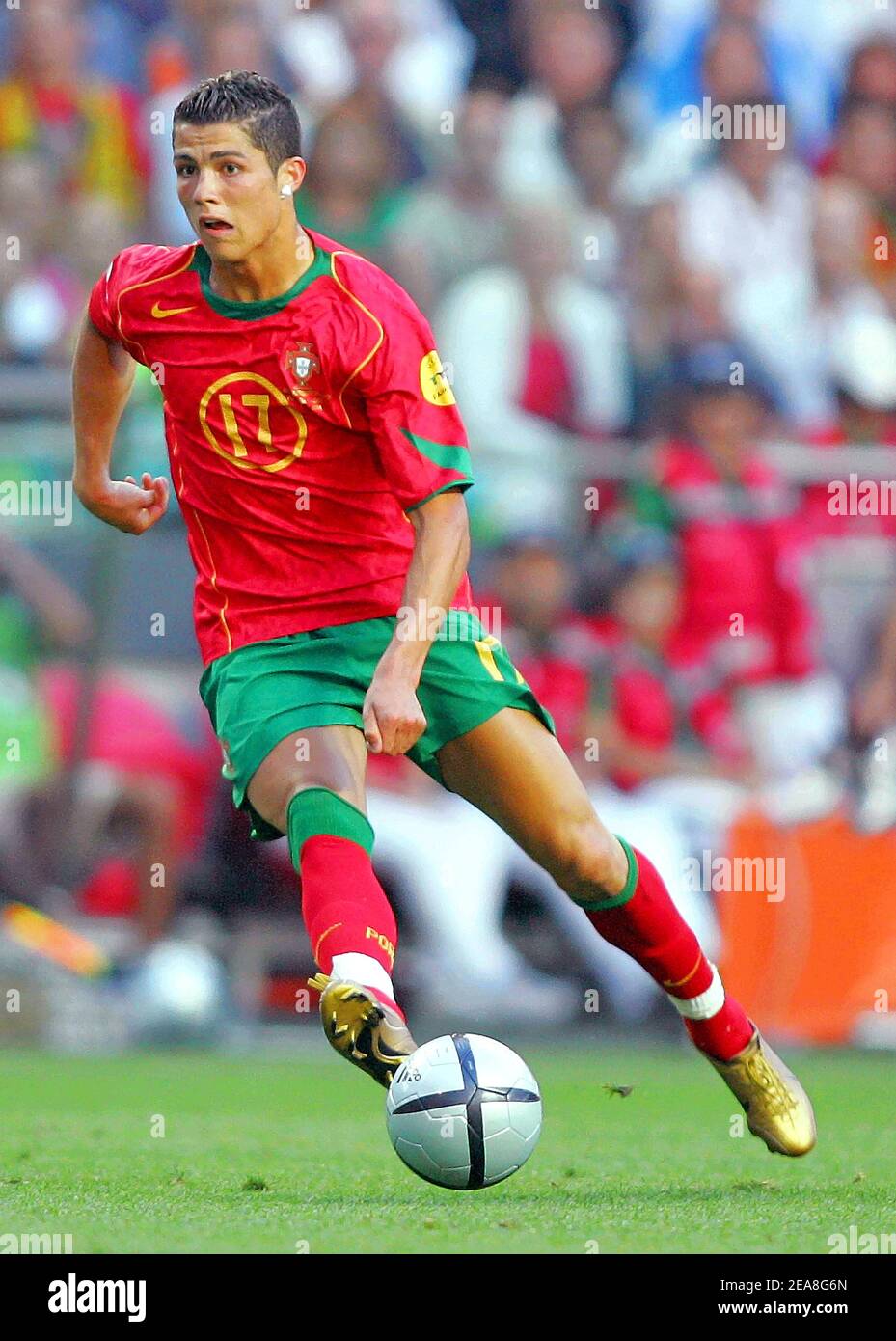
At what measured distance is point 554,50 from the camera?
12.8 m

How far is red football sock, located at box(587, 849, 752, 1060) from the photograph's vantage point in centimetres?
541

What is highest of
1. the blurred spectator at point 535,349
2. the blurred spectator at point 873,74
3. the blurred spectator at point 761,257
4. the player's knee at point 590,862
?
the blurred spectator at point 873,74

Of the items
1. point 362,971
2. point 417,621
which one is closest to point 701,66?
point 417,621

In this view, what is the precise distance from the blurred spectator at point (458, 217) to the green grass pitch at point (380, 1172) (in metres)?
5.02

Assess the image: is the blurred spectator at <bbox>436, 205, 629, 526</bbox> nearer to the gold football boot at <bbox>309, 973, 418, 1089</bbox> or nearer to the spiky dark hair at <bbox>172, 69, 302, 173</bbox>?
the spiky dark hair at <bbox>172, 69, 302, 173</bbox>

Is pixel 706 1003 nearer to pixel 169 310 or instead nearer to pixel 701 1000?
pixel 701 1000

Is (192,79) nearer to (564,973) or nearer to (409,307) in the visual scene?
(564,973)

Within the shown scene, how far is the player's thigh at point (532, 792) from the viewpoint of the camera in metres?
5.15

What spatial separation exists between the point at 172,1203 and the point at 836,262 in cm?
930

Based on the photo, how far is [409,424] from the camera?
4.86 m

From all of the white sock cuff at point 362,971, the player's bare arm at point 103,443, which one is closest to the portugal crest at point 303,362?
the player's bare arm at point 103,443

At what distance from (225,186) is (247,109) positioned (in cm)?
18

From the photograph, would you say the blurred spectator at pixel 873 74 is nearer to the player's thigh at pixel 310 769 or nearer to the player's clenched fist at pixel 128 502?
the player's clenched fist at pixel 128 502
